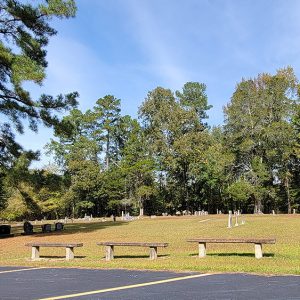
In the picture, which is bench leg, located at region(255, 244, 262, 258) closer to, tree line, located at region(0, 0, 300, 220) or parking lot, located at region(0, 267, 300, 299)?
parking lot, located at region(0, 267, 300, 299)

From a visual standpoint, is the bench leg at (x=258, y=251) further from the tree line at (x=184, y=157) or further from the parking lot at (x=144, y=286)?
the tree line at (x=184, y=157)

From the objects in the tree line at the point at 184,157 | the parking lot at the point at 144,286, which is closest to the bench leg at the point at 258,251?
the parking lot at the point at 144,286

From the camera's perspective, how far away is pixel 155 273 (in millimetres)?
9938

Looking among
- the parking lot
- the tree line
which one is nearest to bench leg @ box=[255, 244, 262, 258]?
the parking lot

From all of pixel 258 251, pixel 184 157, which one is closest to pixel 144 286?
pixel 258 251

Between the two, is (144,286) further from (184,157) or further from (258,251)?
(184,157)

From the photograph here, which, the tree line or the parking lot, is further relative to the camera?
the tree line

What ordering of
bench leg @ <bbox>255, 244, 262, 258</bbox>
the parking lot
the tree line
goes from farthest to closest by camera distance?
1. the tree line
2. bench leg @ <bbox>255, 244, 262, 258</bbox>
3. the parking lot

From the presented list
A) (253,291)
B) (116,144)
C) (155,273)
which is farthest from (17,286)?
(116,144)

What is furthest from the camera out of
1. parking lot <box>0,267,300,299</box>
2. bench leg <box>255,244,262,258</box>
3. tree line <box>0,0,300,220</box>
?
tree line <box>0,0,300,220</box>


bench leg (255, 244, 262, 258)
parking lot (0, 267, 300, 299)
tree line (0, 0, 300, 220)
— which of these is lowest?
parking lot (0, 267, 300, 299)

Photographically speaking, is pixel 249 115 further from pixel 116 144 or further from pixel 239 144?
pixel 116 144

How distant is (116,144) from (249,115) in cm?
2921

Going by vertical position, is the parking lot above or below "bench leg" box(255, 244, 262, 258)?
below
